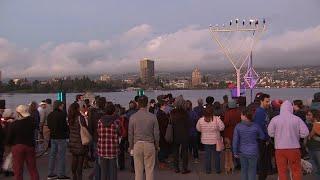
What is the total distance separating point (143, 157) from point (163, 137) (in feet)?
12.1

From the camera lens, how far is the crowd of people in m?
9.04

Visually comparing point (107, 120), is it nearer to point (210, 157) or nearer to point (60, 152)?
point (60, 152)

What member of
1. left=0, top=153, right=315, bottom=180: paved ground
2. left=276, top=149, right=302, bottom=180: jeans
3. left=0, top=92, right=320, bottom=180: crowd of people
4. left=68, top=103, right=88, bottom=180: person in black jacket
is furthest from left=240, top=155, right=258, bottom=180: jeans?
left=68, top=103, right=88, bottom=180: person in black jacket

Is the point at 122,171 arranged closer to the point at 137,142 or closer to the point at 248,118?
the point at 137,142

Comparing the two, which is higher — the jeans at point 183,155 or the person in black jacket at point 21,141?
the person in black jacket at point 21,141

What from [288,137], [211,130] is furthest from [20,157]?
[288,137]

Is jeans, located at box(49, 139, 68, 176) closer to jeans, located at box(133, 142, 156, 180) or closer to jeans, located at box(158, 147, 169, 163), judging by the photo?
jeans, located at box(133, 142, 156, 180)

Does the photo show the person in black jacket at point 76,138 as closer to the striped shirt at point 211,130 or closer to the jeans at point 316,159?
the striped shirt at point 211,130

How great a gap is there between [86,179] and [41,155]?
4.31 meters

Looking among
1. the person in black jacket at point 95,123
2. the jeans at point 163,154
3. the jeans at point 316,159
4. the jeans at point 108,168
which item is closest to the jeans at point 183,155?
the jeans at point 163,154

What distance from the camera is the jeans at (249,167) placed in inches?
355

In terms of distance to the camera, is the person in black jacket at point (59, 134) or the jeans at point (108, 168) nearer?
the jeans at point (108, 168)

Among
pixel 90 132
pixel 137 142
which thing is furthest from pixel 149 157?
pixel 90 132

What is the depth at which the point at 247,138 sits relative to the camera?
29.6 ft
